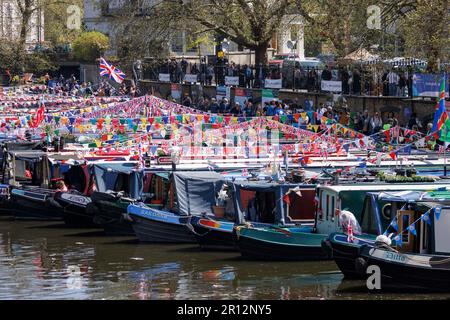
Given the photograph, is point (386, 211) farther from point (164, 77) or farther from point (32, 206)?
point (164, 77)

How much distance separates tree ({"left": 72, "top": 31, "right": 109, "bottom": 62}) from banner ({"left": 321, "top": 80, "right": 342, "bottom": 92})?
33.7 m

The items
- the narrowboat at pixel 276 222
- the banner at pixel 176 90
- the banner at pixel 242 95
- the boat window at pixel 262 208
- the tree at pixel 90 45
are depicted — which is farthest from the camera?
the tree at pixel 90 45

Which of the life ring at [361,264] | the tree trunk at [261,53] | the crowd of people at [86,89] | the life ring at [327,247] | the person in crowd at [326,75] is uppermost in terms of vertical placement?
the tree trunk at [261,53]

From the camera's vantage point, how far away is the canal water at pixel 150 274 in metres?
28.8

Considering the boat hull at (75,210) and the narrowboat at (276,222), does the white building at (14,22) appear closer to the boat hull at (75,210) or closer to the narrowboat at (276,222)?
the boat hull at (75,210)

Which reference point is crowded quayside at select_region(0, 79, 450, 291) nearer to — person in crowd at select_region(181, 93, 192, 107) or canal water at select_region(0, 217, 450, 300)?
canal water at select_region(0, 217, 450, 300)

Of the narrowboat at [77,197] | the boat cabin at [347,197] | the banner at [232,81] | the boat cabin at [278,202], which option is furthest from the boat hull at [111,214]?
the banner at [232,81]

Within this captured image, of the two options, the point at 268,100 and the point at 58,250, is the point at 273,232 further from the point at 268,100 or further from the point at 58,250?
the point at 268,100

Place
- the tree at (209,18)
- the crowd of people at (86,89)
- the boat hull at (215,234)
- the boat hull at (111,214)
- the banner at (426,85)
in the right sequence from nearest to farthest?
the boat hull at (215,234) < the boat hull at (111,214) < the banner at (426,85) < the tree at (209,18) < the crowd of people at (86,89)

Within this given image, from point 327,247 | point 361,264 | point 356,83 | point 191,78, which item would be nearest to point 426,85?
point 356,83

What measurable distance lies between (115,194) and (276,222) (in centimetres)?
655
